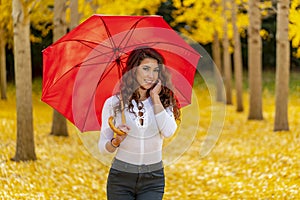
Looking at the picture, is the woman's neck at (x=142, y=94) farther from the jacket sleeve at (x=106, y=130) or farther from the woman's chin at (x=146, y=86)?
the jacket sleeve at (x=106, y=130)

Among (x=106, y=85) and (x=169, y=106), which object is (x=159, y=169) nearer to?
(x=169, y=106)

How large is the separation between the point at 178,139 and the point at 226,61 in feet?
61.4

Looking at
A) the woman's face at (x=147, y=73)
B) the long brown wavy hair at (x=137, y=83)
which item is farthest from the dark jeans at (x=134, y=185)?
the woman's face at (x=147, y=73)

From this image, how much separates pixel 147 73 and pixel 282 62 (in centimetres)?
977

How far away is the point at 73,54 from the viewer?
424cm

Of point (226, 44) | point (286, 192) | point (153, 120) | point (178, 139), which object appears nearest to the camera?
point (153, 120)

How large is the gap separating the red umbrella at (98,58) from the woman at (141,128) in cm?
48

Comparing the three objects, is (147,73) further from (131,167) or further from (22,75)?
(22,75)

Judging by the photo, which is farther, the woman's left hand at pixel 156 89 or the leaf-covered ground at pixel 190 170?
the leaf-covered ground at pixel 190 170

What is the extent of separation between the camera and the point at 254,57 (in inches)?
635

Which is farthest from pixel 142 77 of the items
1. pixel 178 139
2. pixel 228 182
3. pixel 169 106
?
pixel 228 182

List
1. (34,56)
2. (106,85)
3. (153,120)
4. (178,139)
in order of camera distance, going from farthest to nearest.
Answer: (34,56) < (106,85) < (178,139) < (153,120)

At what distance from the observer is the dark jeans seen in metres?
3.61

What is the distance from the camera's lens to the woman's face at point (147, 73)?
3.61 meters
